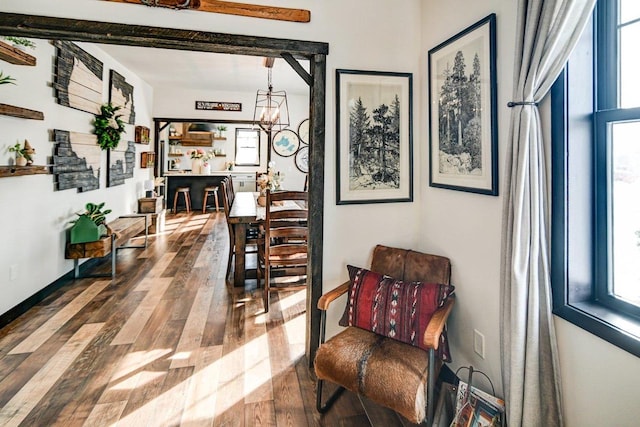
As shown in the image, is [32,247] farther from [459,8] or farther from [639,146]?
[639,146]

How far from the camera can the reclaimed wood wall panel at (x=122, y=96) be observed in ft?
16.7

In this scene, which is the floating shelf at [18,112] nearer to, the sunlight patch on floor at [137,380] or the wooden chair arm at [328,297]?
the sunlight patch on floor at [137,380]

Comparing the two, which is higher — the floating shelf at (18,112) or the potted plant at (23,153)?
the floating shelf at (18,112)

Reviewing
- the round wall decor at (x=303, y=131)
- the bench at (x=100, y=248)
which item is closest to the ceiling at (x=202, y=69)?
the round wall decor at (x=303, y=131)

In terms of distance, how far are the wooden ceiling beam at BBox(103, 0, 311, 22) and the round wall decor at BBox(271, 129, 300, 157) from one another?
617cm

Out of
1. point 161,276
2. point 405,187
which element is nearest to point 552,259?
point 405,187

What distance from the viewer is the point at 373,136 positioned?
7.75ft

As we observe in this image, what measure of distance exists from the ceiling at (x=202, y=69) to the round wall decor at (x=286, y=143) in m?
1.08

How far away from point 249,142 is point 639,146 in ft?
33.3

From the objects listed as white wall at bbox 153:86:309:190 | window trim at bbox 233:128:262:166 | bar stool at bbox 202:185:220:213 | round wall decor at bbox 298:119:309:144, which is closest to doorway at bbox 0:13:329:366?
white wall at bbox 153:86:309:190

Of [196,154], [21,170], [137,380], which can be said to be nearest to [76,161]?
[21,170]

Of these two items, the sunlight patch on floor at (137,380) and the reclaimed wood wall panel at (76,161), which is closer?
the sunlight patch on floor at (137,380)

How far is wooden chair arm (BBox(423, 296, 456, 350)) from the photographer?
1530mm

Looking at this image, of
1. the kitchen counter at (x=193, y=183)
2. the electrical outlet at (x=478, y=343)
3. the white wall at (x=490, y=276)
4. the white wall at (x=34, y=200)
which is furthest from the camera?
the kitchen counter at (x=193, y=183)
